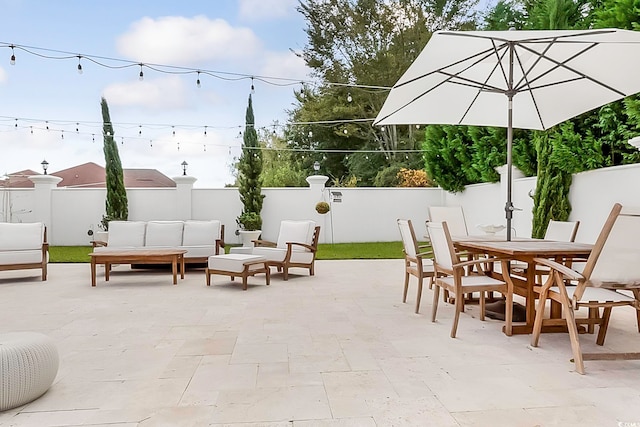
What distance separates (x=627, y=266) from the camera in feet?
9.14

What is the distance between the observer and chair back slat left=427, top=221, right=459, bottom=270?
3.52 metres

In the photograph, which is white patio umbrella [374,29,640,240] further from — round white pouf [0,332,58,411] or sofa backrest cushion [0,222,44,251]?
sofa backrest cushion [0,222,44,251]

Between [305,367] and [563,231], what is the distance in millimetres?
3162

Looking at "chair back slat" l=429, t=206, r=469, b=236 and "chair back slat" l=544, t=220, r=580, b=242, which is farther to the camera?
"chair back slat" l=429, t=206, r=469, b=236

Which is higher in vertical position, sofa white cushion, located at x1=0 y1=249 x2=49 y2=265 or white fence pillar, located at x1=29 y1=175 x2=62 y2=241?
white fence pillar, located at x1=29 y1=175 x2=62 y2=241

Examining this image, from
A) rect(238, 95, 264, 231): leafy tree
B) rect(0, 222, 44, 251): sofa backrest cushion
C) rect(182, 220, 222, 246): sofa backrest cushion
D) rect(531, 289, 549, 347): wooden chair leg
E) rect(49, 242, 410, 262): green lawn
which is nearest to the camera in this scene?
rect(531, 289, 549, 347): wooden chair leg

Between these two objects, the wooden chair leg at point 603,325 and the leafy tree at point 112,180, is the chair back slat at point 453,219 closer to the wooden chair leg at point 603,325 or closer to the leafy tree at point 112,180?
the wooden chair leg at point 603,325

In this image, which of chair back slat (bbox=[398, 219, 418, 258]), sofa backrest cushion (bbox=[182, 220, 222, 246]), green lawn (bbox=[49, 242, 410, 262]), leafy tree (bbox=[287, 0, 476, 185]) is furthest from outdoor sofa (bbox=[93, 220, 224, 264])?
leafy tree (bbox=[287, 0, 476, 185])

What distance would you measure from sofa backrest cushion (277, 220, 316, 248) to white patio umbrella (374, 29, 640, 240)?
2.39m

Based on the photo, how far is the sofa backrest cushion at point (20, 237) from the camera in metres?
6.37

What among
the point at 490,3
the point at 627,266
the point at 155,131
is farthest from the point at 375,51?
the point at 627,266

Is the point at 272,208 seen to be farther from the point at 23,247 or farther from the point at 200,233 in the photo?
the point at 23,247

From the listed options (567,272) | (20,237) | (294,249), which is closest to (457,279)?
(567,272)

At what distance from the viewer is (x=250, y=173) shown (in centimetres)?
1173
